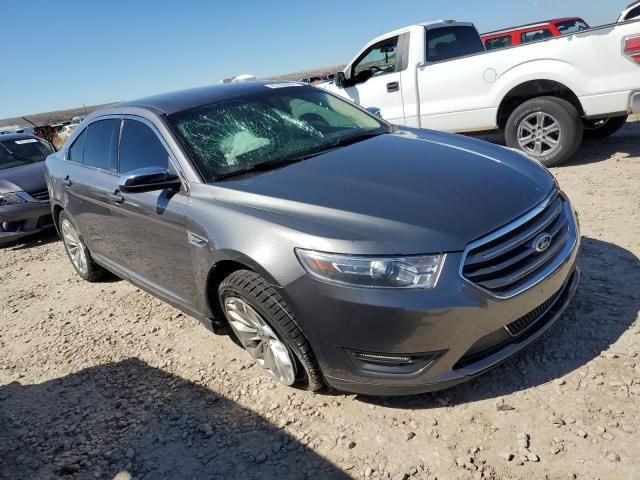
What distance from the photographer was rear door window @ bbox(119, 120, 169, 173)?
311 centimetres

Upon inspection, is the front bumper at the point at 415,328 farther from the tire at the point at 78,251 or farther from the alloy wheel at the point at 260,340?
the tire at the point at 78,251

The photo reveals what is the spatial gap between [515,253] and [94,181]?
3.30 metres

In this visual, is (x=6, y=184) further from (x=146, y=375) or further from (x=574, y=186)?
(x=574, y=186)

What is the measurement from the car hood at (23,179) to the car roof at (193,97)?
3.76 m

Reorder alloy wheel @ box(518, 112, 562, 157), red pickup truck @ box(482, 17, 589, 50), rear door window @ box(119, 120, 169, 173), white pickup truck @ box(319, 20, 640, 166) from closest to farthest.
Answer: rear door window @ box(119, 120, 169, 173) → white pickup truck @ box(319, 20, 640, 166) → alloy wheel @ box(518, 112, 562, 157) → red pickup truck @ box(482, 17, 589, 50)

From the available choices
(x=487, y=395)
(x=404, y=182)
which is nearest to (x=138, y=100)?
(x=404, y=182)

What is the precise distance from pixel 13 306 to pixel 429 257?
463 cm

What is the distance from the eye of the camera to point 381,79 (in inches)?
277

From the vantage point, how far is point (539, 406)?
2285 millimetres

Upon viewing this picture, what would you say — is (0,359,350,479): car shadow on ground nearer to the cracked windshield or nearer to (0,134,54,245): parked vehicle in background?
the cracked windshield

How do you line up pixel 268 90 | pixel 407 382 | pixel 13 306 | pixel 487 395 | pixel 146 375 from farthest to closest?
1. pixel 13 306
2. pixel 268 90
3. pixel 146 375
4. pixel 487 395
5. pixel 407 382

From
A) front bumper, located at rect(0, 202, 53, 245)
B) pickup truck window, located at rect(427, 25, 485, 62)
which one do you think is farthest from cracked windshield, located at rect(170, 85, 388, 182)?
front bumper, located at rect(0, 202, 53, 245)

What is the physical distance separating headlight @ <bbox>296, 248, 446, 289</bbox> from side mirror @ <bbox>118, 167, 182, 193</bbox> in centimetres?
125

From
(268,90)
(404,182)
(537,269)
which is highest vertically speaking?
(268,90)
